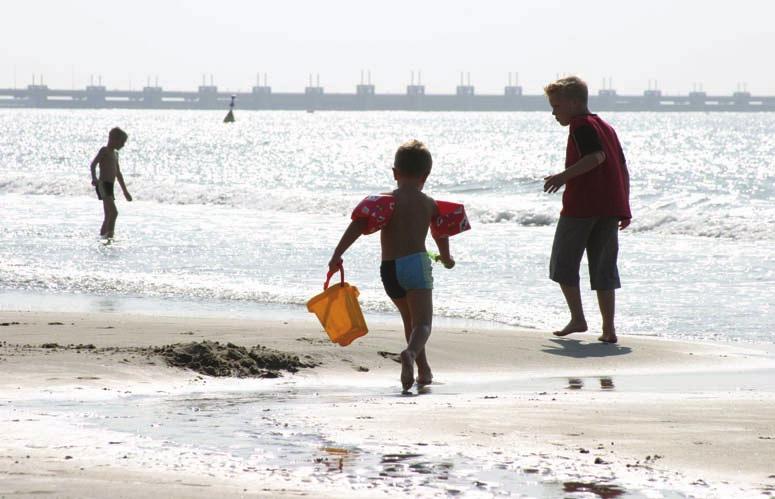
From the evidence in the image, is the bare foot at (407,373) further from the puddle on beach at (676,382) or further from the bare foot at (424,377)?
the puddle on beach at (676,382)

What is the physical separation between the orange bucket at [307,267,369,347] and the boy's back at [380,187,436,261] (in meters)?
0.32

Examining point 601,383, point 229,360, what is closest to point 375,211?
point 229,360

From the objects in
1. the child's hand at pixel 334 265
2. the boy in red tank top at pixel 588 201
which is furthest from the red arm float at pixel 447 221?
the boy in red tank top at pixel 588 201

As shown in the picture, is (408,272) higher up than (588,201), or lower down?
lower down

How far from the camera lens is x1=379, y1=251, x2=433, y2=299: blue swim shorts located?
582 cm

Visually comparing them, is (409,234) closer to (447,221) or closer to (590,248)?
(447,221)

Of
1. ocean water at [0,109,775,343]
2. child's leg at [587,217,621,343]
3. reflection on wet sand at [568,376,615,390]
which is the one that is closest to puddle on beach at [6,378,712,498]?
reflection on wet sand at [568,376,615,390]

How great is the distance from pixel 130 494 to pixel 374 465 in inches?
30.7

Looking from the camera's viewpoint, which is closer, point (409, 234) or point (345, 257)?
point (409, 234)

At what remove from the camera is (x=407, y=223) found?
5.78m

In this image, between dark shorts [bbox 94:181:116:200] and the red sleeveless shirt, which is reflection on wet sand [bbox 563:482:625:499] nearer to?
the red sleeveless shirt

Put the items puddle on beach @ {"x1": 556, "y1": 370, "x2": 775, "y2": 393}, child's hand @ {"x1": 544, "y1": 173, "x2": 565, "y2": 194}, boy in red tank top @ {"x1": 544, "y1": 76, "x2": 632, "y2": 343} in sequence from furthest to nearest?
boy in red tank top @ {"x1": 544, "y1": 76, "x2": 632, "y2": 343} → child's hand @ {"x1": 544, "y1": 173, "x2": 565, "y2": 194} → puddle on beach @ {"x1": 556, "y1": 370, "x2": 775, "y2": 393}

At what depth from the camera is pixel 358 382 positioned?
5.80 metres

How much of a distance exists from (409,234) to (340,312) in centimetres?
54
